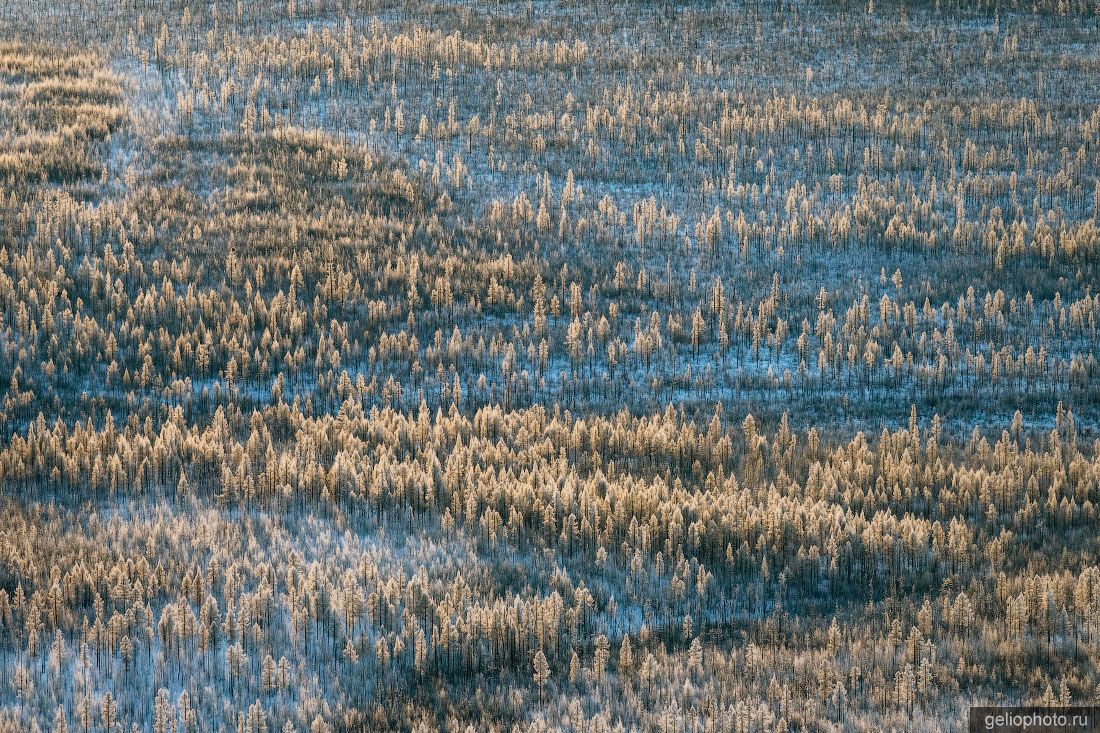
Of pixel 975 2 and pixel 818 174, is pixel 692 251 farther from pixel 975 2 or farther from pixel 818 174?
pixel 975 2

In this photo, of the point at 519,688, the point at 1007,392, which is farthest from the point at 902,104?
the point at 519,688

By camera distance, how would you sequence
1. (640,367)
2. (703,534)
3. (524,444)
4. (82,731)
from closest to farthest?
(82,731)
(703,534)
(524,444)
(640,367)

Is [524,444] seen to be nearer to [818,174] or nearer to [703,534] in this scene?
[703,534]

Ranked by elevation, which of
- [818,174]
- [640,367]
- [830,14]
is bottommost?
[640,367]

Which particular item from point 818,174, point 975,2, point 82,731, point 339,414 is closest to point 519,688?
point 82,731

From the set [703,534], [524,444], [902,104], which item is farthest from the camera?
[902,104]

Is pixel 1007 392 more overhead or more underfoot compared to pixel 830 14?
more underfoot

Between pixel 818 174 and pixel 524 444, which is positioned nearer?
pixel 524 444
